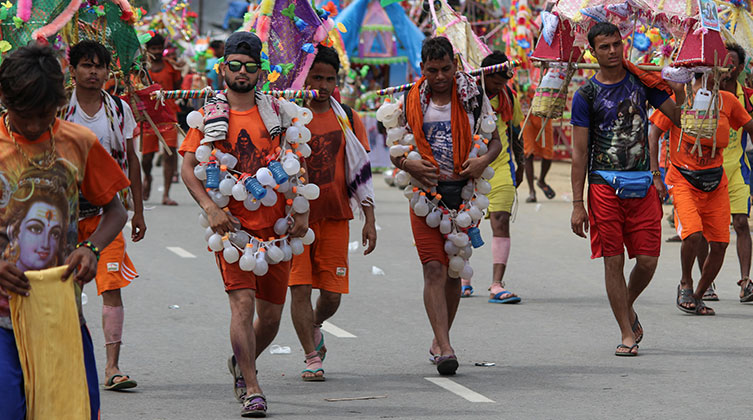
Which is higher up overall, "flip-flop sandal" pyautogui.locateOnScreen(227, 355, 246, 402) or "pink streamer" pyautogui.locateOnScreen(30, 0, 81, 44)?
"pink streamer" pyautogui.locateOnScreen(30, 0, 81, 44)

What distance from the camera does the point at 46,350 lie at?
13.2ft

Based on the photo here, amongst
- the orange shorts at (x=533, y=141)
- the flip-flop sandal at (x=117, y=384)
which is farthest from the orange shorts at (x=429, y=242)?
the orange shorts at (x=533, y=141)

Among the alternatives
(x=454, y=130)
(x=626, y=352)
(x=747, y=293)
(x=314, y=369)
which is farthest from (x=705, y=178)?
(x=314, y=369)

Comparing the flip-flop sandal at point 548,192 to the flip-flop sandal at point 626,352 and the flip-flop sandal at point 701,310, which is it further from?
the flip-flop sandal at point 626,352

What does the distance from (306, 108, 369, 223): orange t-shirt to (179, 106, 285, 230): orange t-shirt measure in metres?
0.94

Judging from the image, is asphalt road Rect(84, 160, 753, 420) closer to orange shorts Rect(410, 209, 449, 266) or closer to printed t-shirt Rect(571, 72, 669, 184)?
orange shorts Rect(410, 209, 449, 266)

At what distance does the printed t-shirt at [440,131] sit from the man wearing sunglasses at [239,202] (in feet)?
4.20

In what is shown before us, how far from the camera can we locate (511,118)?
1033 centimetres

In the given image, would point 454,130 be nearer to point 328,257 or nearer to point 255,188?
point 328,257

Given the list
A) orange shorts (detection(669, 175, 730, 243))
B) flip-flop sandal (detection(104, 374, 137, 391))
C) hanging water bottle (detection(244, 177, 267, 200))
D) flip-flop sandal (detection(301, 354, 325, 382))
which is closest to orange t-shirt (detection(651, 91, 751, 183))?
orange shorts (detection(669, 175, 730, 243))

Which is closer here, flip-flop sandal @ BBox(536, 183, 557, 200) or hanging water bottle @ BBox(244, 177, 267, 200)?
hanging water bottle @ BBox(244, 177, 267, 200)

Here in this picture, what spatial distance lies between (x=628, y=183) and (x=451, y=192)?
1.14 m

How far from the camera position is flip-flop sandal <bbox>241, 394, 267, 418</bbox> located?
240 inches

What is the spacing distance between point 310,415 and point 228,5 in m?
50.2
